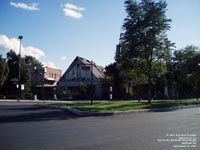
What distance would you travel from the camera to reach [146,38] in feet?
122

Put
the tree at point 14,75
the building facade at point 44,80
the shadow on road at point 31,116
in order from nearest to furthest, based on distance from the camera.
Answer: the shadow on road at point 31,116 < the tree at point 14,75 < the building facade at point 44,80

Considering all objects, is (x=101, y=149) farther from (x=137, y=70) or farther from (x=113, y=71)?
(x=113, y=71)

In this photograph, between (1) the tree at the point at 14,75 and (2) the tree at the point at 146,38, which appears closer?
(2) the tree at the point at 146,38

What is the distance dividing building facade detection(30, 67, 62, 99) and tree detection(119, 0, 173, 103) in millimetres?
35380

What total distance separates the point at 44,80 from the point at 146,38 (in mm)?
47144

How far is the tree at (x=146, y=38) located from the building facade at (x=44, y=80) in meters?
35.4

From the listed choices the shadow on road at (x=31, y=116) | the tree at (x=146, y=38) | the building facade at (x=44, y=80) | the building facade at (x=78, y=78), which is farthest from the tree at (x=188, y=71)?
the shadow on road at (x=31, y=116)

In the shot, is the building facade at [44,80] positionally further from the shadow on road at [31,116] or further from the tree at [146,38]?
the shadow on road at [31,116]

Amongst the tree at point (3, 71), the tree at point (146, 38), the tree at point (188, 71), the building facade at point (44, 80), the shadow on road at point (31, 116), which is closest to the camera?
the shadow on road at point (31, 116)

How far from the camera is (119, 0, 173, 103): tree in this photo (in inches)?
1471

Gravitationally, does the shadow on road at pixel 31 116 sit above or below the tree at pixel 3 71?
below

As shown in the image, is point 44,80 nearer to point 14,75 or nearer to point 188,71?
point 14,75

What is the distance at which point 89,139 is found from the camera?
11.1 meters

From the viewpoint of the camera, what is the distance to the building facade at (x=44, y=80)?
72.5 metres
